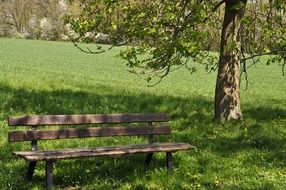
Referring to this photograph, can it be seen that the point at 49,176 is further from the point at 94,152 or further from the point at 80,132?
the point at 80,132

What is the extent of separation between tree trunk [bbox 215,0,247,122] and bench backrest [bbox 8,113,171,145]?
3.11 meters

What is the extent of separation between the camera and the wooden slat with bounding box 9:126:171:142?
671 centimetres

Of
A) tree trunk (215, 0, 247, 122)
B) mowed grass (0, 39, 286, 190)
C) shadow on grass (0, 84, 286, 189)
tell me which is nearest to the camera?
mowed grass (0, 39, 286, 190)

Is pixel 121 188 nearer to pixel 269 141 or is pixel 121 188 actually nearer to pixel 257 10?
pixel 269 141

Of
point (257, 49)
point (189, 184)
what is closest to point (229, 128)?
point (257, 49)

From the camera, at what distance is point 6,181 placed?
6723 millimetres

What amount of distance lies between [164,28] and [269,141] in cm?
319

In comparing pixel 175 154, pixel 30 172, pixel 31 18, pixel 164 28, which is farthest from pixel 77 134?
pixel 31 18

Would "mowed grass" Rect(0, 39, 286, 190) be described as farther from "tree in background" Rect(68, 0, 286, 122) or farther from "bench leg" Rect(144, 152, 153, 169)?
"tree in background" Rect(68, 0, 286, 122)

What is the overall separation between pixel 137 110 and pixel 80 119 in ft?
17.1

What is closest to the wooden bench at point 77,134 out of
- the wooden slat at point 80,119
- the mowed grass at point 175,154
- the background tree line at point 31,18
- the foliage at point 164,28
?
the wooden slat at point 80,119

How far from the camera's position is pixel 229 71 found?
10969 mm

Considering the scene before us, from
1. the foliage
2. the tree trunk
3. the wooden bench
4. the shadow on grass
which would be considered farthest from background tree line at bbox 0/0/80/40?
the wooden bench

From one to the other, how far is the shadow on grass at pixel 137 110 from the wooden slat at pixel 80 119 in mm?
689
